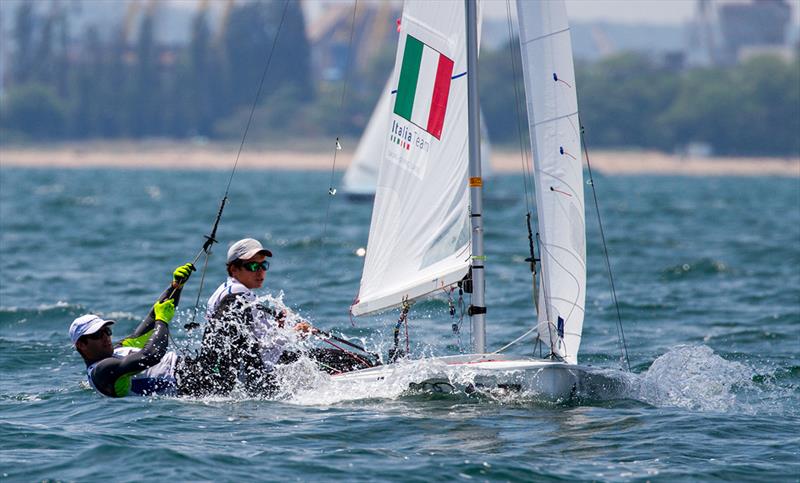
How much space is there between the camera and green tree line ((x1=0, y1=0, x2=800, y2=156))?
147 meters

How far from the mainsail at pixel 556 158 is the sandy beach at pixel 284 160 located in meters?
126

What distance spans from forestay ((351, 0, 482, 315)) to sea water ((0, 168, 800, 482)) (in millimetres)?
892

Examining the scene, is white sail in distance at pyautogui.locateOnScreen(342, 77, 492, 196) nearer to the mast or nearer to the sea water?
the sea water

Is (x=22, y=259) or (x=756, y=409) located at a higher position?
(x=22, y=259)

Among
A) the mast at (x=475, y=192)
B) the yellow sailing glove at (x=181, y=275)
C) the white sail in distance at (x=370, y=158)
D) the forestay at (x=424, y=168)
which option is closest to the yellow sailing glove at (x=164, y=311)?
the yellow sailing glove at (x=181, y=275)

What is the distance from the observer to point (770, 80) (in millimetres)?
152625

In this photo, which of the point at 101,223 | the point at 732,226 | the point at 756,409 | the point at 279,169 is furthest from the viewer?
the point at 279,169

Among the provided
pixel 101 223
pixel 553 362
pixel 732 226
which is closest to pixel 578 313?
pixel 553 362

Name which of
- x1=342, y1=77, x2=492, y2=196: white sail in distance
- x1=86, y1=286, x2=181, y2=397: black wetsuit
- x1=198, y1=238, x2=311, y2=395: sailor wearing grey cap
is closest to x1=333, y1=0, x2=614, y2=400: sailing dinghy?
x1=198, y1=238, x2=311, y2=395: sailor wearing grey cap

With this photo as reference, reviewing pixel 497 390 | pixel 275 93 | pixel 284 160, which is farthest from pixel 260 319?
pixel 275 93

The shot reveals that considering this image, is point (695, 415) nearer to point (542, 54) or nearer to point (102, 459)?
point (542, 54)

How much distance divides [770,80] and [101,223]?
13123cm

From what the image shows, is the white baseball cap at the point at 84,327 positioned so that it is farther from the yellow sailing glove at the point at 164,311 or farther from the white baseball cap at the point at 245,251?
the white baseball cap at the point at 245,251

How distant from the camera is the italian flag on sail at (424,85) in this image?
32.5 feet
